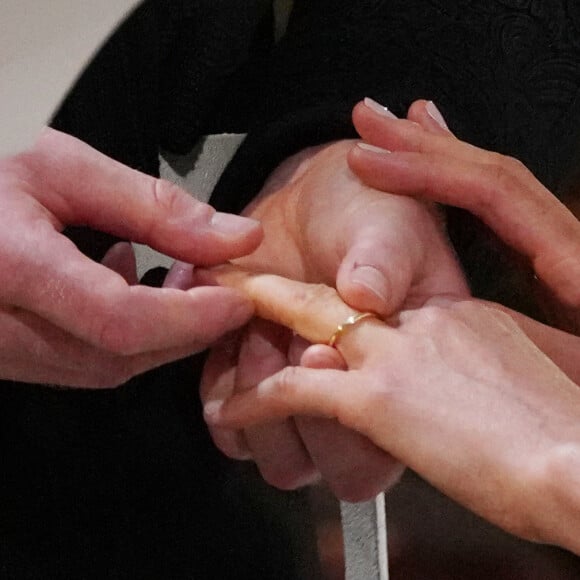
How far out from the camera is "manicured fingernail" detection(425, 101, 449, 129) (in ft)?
1.74

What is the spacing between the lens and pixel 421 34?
1.91ft

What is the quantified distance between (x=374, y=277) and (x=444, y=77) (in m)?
0.24

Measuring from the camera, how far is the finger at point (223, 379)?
0.48 metres

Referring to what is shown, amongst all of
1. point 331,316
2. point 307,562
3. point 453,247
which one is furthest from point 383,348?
point 307,562

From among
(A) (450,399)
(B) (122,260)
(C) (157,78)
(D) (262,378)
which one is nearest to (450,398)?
(A) (450,399)

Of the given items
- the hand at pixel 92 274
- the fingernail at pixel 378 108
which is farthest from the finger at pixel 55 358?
the fingernail at pixel 378 108

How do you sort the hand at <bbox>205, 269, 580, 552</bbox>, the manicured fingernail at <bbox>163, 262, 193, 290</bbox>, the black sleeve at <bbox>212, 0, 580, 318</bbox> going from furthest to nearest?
the black sleeve at <bbox>212, 0, 580, 318</bbox>, the manicured fingernail at <bbox>163, 262, 193, 290</bbox>, the hand at <bbox>205, 269, 580, 552</bbox>

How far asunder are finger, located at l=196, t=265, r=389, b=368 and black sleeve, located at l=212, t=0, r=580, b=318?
150 millimetres

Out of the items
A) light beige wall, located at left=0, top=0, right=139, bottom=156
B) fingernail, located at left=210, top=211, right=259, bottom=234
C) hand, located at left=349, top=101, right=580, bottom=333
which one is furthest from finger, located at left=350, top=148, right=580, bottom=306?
light beige wall, located at left=0, top=0, right=139, bottom=156

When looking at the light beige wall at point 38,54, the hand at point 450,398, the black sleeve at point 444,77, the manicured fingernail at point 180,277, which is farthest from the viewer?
the black sleeve at point 444,77

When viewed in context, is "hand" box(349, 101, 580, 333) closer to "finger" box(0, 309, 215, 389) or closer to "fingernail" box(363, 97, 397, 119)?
"fingernail" box(363, 97, 397, 119)

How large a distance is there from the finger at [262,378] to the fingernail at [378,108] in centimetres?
16

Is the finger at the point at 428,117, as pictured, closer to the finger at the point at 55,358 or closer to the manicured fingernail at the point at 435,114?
the manicured fingernail at the point at 435,114

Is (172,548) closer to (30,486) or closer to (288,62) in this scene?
(30,486)
